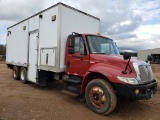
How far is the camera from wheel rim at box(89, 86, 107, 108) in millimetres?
6004

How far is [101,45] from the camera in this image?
7340mm

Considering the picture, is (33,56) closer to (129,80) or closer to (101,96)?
(101,96)

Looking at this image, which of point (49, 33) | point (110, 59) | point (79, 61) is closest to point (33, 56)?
point (49, 33)

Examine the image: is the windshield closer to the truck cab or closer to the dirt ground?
the truck cab

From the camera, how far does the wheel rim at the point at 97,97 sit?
19.7 ft

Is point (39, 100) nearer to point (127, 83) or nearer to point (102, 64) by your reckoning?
point (102, 64)

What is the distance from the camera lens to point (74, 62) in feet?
24.2

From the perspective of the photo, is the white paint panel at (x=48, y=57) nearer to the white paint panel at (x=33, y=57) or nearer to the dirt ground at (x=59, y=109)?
the white paint panel at (x=33, y=57)

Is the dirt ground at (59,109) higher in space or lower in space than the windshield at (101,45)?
lower

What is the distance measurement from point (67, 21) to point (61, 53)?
4.31 ft

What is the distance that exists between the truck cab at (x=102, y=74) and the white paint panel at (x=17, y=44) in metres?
3.74

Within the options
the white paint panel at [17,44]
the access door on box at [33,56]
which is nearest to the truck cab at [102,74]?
the access door on box at [33,56]

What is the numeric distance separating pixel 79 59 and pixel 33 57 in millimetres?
3283

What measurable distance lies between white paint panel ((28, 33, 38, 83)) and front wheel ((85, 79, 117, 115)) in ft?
12.6
